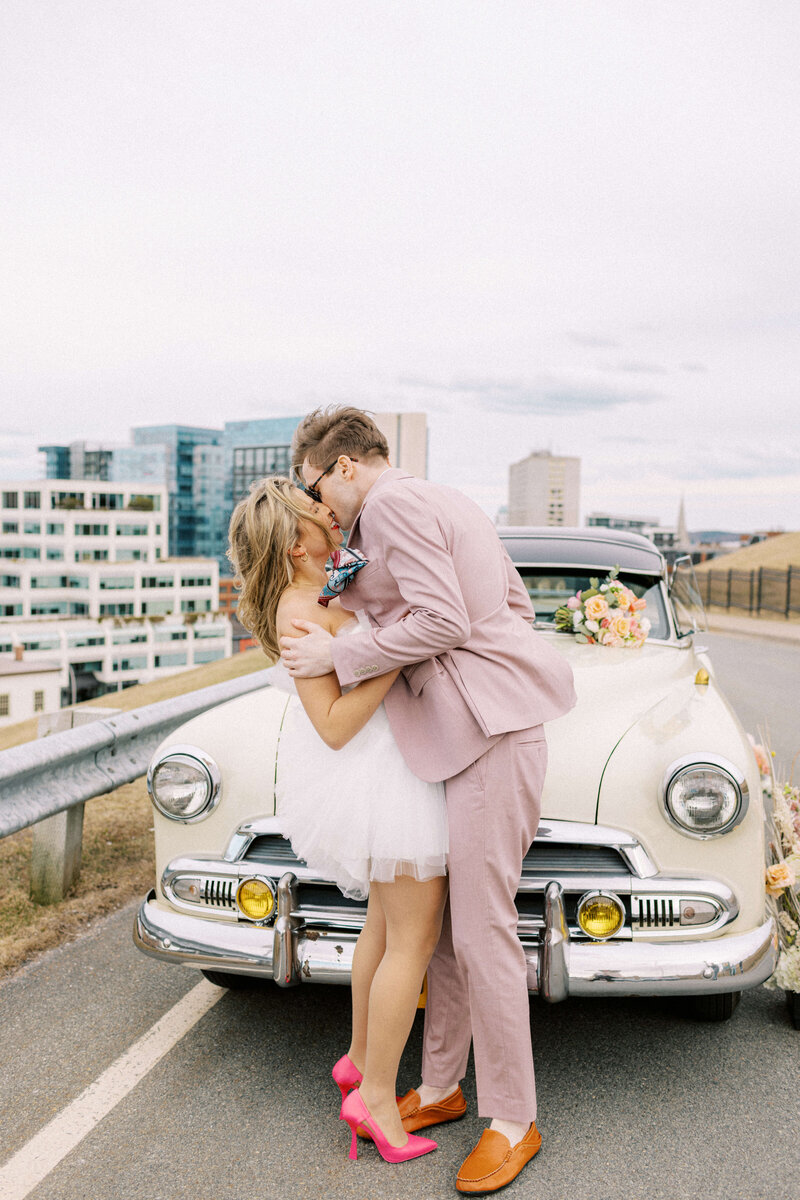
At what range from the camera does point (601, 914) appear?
270 cm

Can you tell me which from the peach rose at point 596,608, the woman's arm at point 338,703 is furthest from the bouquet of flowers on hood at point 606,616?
the woman's arm at point 338,703

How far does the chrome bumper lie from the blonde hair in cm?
87

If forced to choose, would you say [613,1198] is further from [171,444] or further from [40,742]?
[171,444]

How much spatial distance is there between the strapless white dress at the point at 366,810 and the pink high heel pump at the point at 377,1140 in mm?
568

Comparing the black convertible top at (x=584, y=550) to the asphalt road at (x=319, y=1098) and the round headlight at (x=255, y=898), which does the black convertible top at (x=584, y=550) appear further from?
the round headlight at (x=255, y=898)

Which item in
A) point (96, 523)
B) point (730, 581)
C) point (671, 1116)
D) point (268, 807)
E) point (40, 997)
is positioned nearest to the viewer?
point (671, 1116)

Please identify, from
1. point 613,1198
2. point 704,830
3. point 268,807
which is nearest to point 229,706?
point 268,807

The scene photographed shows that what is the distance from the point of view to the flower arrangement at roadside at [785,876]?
3.04m

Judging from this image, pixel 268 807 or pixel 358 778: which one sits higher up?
pixel 358 778

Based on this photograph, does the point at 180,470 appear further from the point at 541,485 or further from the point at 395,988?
the point at 395,988

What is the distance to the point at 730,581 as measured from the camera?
36.1 meters

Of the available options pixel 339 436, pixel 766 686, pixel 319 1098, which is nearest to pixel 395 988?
pixel 319 1098

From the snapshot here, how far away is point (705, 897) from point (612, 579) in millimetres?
A: 2175

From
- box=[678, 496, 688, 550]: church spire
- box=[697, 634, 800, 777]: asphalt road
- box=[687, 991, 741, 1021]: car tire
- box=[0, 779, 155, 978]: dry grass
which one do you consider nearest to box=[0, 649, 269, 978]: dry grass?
box=[0, 779, 155, 978]: dry grass
